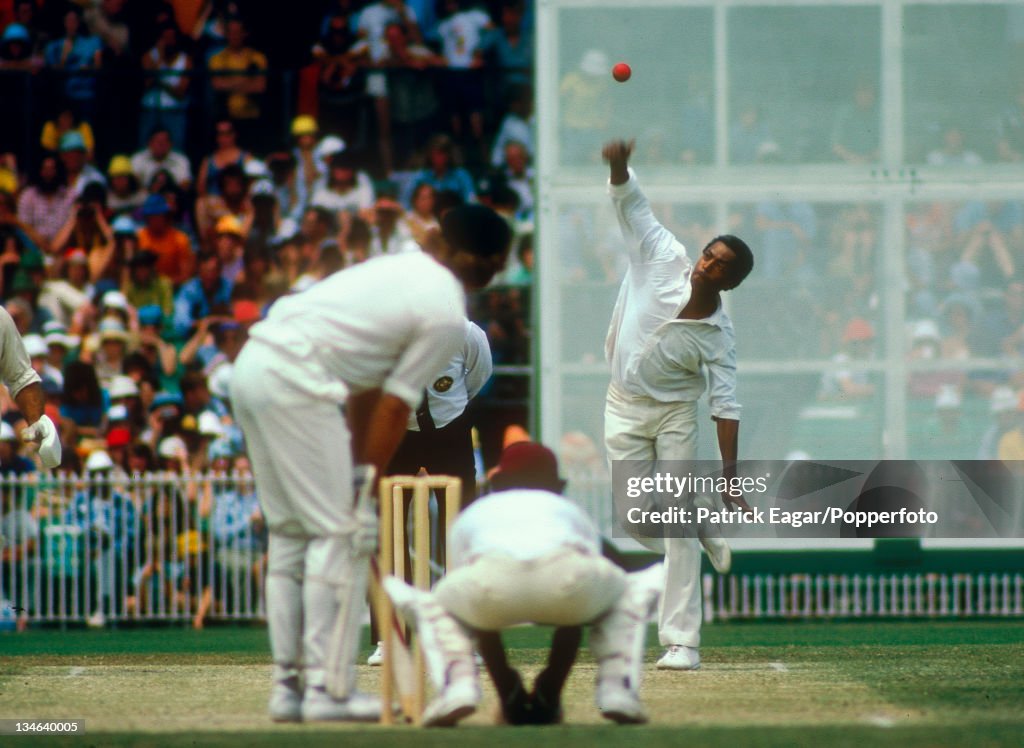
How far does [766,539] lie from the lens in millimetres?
13938

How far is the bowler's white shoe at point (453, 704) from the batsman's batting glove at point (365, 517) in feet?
1.77

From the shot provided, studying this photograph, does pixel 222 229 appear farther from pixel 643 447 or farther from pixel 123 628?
pixel 643 447

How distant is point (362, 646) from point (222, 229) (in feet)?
22.7

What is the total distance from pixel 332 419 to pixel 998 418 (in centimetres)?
901

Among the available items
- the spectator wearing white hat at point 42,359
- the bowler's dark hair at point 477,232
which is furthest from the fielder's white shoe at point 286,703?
the spectator wearing white hat at point 42,359

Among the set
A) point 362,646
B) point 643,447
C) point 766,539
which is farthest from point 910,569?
point 643,447

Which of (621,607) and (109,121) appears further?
(109,121)

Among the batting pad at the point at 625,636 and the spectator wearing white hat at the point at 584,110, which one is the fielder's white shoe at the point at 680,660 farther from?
the spectator wearing white hat at the point at 584,110

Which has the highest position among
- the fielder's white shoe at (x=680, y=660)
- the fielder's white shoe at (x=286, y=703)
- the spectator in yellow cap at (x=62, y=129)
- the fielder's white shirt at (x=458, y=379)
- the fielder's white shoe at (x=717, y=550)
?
the spectator in yellow cap at (x=62, y=129)

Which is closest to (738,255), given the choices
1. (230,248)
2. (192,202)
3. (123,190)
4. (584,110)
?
(584,110)

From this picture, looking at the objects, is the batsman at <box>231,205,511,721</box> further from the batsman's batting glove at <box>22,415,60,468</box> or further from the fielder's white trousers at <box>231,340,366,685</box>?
the batsman's batting glove at <box>22,415,60,468</box>

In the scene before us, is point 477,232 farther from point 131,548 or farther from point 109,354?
point 109,354

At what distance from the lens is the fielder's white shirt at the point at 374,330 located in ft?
19.7

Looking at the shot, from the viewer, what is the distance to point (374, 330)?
602 cm
